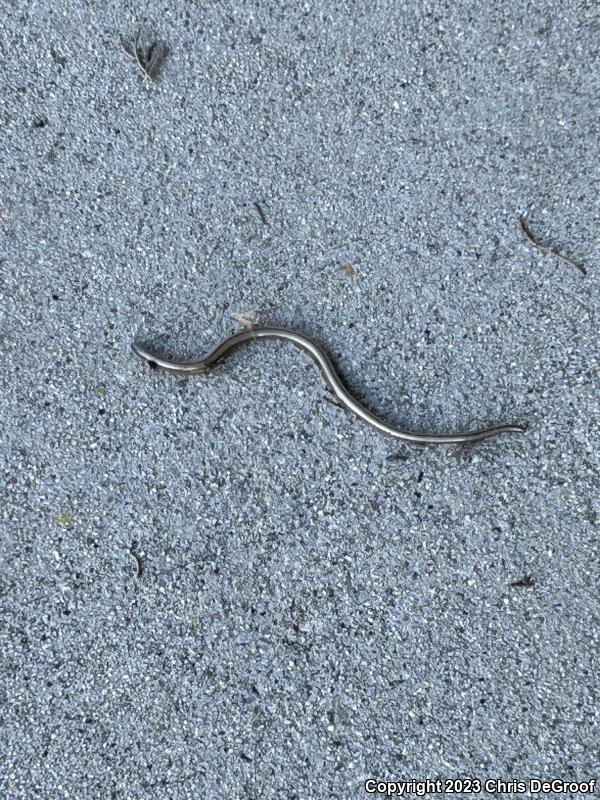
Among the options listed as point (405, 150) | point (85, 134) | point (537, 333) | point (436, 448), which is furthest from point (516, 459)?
point (85, 134)

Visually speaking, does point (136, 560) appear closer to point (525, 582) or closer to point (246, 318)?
point (246, 318)

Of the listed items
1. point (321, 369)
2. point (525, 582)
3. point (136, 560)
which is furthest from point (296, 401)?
point (525, 582)

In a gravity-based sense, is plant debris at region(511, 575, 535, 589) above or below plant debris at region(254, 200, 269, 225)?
below

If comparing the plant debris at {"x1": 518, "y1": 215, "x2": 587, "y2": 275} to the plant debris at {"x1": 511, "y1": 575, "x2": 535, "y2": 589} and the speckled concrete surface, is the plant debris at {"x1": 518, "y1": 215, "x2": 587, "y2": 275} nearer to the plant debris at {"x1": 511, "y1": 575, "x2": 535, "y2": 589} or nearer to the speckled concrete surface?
the speckled concrete surface

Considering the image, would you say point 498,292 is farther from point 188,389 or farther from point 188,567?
point 188,567

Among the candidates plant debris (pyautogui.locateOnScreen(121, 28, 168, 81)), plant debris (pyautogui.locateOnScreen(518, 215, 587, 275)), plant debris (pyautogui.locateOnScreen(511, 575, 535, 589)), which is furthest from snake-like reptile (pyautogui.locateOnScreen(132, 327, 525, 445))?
plant debris (pyautogui.locateOnScreen(121, 28, 168, 81))
